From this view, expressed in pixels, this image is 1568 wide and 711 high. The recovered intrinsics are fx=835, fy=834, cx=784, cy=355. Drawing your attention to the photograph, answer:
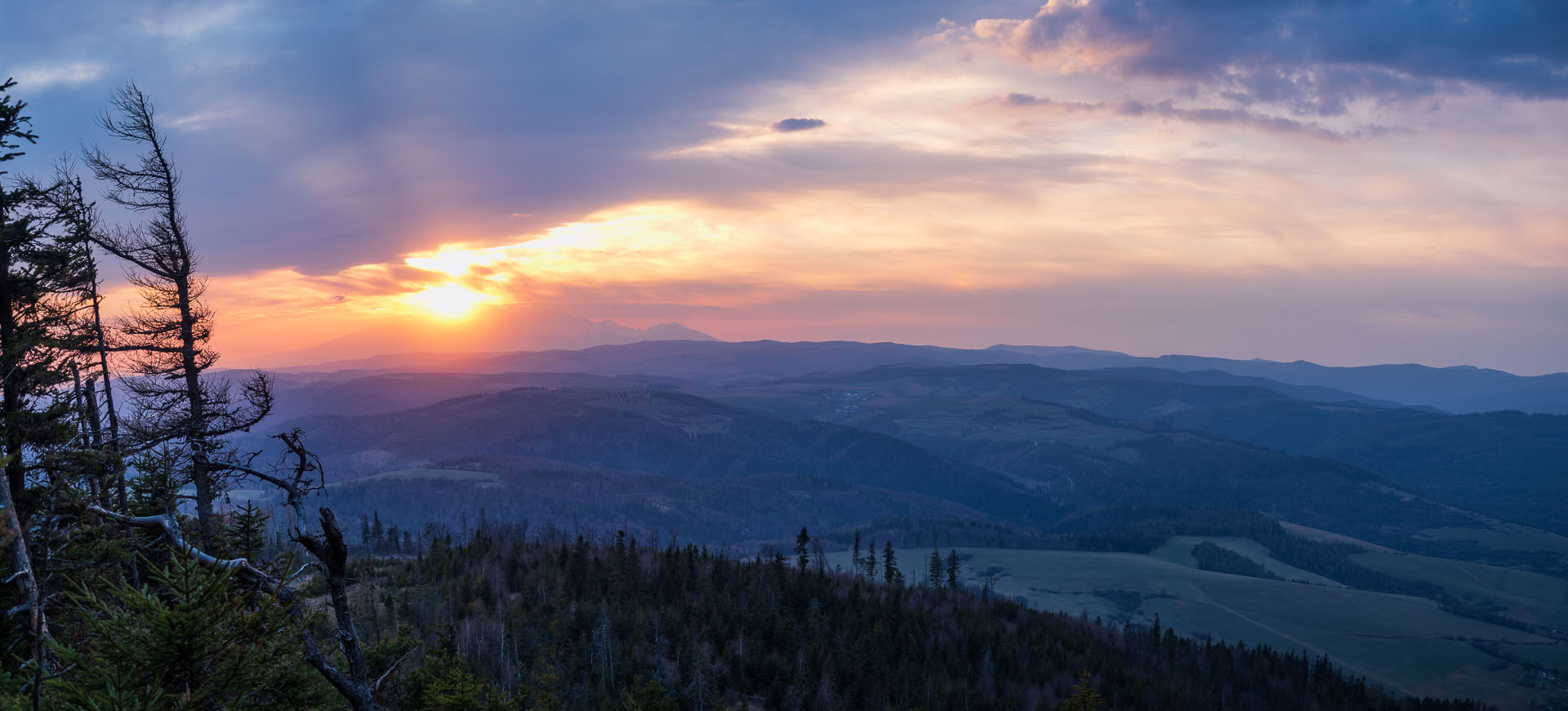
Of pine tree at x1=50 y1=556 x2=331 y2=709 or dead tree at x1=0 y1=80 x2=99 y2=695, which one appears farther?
dead tree at x1=0 y1=80 x2=99 y2=695

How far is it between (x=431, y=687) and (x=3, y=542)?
22.5 m

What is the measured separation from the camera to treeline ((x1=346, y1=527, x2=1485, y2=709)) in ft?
316

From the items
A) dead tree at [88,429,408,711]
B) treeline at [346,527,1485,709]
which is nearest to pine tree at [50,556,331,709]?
Result: dead tree at [88,429,408,711]

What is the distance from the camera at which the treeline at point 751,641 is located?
96.4 metres

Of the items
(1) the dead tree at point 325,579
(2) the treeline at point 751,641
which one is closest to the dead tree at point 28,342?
(1) the dead tree at point 325,579

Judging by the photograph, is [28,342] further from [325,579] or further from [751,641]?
[751,641]

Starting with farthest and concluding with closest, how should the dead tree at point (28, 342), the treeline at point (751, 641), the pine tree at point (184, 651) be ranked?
1. the treeline at point (751, 641)
2. the dead tree at point (28, 342)
3. the pine tree at point (184, 651)

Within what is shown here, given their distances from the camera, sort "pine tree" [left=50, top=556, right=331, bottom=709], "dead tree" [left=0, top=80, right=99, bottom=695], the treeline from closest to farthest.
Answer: "pine tree" [left=50, top=556, right=331, bottom=709]
"dead tree" [left=0, top=80, right=99, bottom=695]
the treeline

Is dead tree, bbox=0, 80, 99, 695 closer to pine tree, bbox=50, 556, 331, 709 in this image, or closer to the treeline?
pine tree, bbox=50, 556, 331, 709

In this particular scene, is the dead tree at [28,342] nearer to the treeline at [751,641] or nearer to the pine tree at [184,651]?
the pine tree at [184,651]

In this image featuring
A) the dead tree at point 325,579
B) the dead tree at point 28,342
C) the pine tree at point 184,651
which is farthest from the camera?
the dead tree at point 28,342

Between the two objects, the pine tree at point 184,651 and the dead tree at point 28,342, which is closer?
the pine tree at point 184,651

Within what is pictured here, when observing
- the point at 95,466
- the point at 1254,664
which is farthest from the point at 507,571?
the point at 1254,664

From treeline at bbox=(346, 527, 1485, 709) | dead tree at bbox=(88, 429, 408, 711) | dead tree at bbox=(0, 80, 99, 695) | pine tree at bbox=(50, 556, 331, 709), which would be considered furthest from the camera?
treeline at bbox=(346, 527, 1485, 709)
